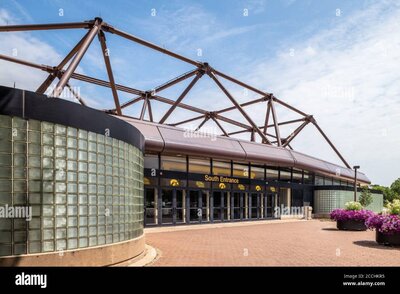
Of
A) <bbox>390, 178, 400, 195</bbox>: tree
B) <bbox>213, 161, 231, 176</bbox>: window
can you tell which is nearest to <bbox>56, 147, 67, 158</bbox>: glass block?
<bbox>213, 161, 231, 176</bbox>: window

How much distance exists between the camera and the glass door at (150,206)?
21.6m

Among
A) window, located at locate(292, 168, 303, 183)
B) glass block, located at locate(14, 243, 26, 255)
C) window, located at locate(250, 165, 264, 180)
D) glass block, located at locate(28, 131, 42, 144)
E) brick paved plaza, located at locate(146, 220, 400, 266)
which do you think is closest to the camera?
glass block, located at locate(14, 243, 26, 255)

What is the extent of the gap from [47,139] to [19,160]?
0.85 meters

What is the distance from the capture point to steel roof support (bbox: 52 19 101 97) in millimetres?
18645

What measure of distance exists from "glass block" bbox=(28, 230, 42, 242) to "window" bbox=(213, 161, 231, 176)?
18697mm

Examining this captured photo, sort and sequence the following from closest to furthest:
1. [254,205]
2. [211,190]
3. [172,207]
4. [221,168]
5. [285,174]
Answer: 1. [172,207]
2. [211,190]
3. [221,168]
4. [254,205]
5. [285,174]

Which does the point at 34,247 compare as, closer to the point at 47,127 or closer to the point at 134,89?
the point at 47,127

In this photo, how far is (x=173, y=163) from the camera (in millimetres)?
23719

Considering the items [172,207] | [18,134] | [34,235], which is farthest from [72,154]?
[172,207]

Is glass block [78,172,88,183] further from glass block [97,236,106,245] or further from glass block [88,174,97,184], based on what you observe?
glass block [97,236,106,245]

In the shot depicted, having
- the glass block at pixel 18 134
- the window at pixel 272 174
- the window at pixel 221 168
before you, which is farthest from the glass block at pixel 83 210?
the window at pixel 272 174

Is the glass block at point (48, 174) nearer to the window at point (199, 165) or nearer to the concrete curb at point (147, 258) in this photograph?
the concrete curb at point (147, 258)
